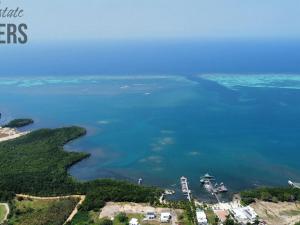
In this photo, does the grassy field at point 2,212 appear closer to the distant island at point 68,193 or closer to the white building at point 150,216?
the distant island at point 68,193

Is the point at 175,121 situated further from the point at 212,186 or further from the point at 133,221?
the point at 133,221

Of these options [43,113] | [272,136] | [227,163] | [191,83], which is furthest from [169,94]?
[227,163]

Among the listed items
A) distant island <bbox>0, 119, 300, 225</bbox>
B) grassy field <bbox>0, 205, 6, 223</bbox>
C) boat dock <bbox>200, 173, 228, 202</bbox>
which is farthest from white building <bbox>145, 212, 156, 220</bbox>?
grassy field <bbox>0, 205, 6, 223</bbox>

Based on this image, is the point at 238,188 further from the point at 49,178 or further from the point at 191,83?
the point at 191,83

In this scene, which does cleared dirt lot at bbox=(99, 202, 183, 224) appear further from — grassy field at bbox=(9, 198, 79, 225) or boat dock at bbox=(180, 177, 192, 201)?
boat dock at bbox=(180, 177, 192, 201)

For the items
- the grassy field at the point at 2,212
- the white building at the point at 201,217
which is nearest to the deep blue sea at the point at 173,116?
the white building at the point at 201,217
